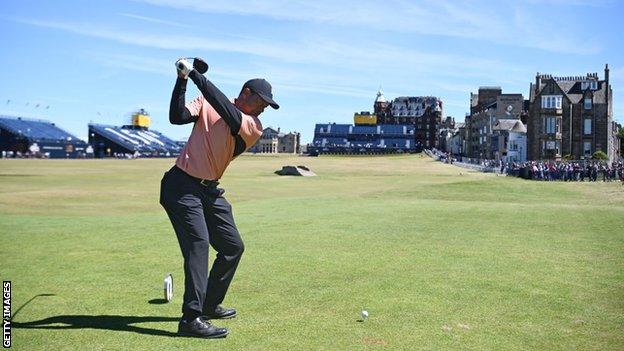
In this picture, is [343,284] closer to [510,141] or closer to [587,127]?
[587,127]

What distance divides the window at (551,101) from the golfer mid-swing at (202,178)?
88.5 meters

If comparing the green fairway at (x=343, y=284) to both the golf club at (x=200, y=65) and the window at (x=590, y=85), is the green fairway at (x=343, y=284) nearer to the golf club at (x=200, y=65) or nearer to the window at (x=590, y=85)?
the golf club at (x=200, y=65)

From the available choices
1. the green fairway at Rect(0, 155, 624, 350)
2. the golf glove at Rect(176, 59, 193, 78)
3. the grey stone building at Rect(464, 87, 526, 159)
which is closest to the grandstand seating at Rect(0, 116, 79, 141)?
the grey stone building at Rect(464, 87, 526, 159)

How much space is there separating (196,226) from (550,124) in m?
89.3

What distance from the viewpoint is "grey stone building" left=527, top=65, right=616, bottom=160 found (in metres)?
87.7

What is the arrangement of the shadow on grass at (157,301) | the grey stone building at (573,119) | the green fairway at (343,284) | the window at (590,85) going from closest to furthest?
the green fairway at (343,284) < the shadow on grass at (157,301) < the grey stone building at (573,119) < the window at (590,85)

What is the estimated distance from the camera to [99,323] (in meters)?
7.71

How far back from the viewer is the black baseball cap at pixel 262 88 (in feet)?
25.6

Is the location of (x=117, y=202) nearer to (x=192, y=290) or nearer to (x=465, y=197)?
(x=465, y=197)

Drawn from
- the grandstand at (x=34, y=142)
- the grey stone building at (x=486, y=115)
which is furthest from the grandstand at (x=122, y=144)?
the grey stone building at (x=486, y=115)

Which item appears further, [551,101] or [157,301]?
[551,101]

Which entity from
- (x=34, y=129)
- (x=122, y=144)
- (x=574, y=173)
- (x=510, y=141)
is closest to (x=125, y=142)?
(x=122, y=144)

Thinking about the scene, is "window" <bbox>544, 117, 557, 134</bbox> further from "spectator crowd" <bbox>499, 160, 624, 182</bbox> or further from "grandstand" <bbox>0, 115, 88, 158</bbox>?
"grandstand" <bbox>0, 115, 88, 158</bbox>

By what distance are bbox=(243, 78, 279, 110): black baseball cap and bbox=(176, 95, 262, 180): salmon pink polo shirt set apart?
32cm
